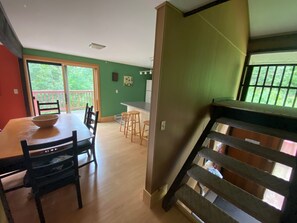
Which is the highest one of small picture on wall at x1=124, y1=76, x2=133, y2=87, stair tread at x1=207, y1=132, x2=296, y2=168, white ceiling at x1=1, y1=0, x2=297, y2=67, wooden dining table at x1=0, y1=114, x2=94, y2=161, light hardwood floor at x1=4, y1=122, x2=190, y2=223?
white ceiling at x1=1, y1=0, x2=297, y2=67

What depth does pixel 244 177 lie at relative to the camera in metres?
1.35

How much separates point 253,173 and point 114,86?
4.67 meters

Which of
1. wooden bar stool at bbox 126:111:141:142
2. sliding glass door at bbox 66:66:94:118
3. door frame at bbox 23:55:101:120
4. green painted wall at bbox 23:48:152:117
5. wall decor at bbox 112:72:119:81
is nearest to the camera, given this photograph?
door frame at bbox 23:55:101:120

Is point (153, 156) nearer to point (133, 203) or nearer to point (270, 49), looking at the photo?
point (133, 203)

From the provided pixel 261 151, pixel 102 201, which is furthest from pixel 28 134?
pixel 261 151

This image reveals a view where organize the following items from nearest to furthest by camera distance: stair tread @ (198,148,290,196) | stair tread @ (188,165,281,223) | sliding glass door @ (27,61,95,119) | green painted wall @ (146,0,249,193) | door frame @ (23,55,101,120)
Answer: stair tread @ (188,165,281,223), stair tread @ (198,148,290,196), green painted wall @ (146,0,249,193), door frame @ (23,55,101,120), sliding glass door @ (27,61,95,119)

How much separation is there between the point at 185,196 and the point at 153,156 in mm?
562

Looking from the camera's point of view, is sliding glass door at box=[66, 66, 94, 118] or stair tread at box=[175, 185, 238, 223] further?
sliding glass door at box=[66, 66, 94, 118]

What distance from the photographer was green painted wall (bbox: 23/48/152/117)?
15.1ft

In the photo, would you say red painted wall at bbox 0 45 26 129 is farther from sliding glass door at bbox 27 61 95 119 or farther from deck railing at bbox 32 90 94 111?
deck railing at bbox 32 90 94 111

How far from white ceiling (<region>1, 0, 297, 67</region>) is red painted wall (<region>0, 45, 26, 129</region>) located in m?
1.03

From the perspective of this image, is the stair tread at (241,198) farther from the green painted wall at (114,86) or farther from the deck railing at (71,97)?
the deck railing at (71,97)

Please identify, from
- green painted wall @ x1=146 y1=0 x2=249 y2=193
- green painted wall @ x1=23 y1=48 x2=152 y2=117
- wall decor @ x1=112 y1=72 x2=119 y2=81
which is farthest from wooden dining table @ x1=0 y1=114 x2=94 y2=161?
wall decor @ x1=112 y1=72 x2=119 y2=81

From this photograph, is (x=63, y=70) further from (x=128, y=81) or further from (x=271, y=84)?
(x=271, y=84)
